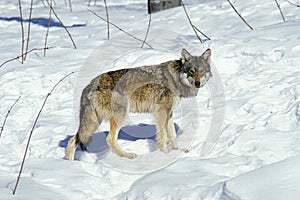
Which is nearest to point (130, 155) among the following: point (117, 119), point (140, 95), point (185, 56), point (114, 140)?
point (114, 140)

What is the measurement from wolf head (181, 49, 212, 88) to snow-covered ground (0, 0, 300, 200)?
2.02ft

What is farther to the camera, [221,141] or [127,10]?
[127,10]

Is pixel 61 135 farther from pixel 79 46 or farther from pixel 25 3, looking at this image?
pixel 25 3

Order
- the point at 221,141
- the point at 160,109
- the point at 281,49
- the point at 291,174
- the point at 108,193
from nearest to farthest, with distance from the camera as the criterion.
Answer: the point at 291,174
the point at 108,193
the point at 221,141
the point at 160,109
the point at 281,49

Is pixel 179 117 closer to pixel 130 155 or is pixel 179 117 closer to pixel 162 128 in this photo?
pixel 162 128

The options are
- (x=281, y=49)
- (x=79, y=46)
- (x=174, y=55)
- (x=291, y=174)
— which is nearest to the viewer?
(x=291, y=174)

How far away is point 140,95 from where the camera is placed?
6539 millimetres

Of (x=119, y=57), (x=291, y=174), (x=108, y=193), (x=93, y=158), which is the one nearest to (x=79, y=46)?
(x=119, y=57)

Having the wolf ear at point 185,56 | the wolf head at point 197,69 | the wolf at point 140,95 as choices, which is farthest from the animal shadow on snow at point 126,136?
the wolf ear at point 185,56

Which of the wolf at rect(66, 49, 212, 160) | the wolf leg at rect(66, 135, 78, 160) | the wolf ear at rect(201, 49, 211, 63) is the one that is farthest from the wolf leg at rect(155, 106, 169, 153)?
the wolf leg at rect(66, 135, 78, 160)

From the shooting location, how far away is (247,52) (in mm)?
8117

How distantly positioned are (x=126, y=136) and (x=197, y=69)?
130 centimetres

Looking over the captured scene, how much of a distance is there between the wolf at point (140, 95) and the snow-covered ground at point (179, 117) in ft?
0.75

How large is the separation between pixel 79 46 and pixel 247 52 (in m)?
3.32
